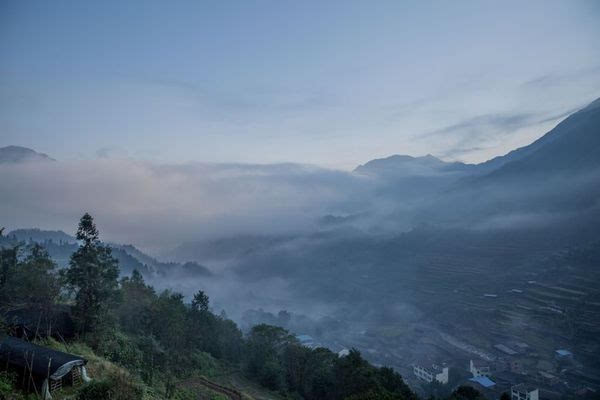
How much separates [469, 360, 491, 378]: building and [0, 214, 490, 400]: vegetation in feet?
106

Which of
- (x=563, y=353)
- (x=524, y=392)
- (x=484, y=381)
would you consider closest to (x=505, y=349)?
(x=563, y=353)

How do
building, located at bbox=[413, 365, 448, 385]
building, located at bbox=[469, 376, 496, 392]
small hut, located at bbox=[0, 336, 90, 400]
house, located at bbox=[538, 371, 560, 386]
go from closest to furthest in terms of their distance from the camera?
small hut, located at bbox=[0, 336, 90, 400], house, located at bbox=[538, 371, 560, 386], building, located at bbox=[469, 376, 496, 392], building, located at bbox=[413, 365, 448, 385]

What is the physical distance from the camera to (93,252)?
24.5 m

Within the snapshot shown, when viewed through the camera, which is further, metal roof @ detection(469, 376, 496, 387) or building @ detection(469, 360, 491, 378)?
building @ detection(469, 360, 491, 378)

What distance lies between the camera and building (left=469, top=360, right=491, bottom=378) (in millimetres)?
59481

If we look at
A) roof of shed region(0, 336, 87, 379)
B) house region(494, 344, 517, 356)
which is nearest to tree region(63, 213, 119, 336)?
roof of shed region(0, 336, 87, 379)

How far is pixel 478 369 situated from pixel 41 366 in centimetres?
6786

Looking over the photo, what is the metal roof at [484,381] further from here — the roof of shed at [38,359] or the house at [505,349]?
the roof of shed at [38,359]

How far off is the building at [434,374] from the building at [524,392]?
41.3ft

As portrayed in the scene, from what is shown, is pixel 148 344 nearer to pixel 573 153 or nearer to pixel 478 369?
pixel 478 369

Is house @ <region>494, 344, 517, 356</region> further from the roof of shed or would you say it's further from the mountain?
the mountain

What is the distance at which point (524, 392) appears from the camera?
164 ft

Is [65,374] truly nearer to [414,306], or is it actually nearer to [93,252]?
[93,252]

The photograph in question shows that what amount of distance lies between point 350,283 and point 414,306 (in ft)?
185
